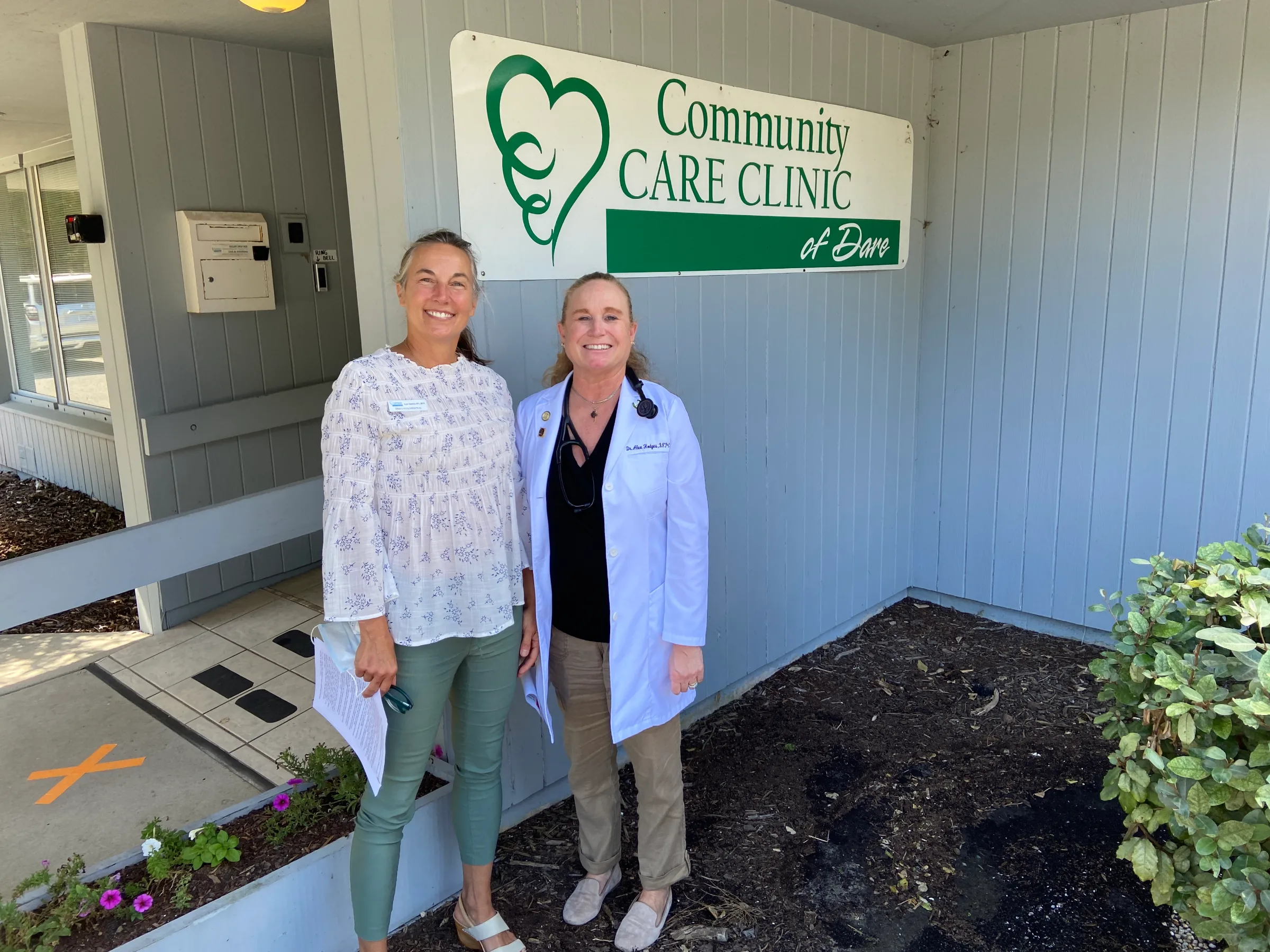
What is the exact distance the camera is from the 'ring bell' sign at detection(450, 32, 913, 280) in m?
2.53

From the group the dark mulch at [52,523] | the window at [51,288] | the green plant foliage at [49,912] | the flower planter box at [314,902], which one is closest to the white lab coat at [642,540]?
the flower planter box at [314,902]

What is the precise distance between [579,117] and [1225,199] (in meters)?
2.73

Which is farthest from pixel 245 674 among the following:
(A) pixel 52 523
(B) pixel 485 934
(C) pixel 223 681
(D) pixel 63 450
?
(D) pixel 63 450

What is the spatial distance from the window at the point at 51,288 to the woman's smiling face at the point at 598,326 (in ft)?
18.8

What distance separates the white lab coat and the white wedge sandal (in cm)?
59

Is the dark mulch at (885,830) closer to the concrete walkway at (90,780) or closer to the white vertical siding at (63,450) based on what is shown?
the concrete walkway at (90,780)

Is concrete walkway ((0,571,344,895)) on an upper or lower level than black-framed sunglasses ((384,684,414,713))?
lower

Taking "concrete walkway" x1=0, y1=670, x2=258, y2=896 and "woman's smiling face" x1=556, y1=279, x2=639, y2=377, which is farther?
"concrete walkway" x1=0, y1=670, x2=258, y2=896

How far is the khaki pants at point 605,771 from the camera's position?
7.58 ft

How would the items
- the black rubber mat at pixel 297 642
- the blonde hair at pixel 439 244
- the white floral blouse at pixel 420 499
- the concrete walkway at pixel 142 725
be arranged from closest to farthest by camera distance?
the white floral blouse at pixel 420 499 → the blonde hair at pixel 439 244 → the concrete walkway at pixel 142 725 → the black rubber mat at pixel 297 642

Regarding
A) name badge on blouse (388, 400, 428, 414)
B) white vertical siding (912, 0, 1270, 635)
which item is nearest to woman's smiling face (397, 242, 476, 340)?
name badge on blouse (388, 400, 428, 414)

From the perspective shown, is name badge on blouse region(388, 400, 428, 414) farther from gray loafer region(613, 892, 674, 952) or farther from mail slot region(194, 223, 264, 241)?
mail slot region(194, 223, 264, 241)

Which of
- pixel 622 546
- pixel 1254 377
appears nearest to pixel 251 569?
pixel 622 546

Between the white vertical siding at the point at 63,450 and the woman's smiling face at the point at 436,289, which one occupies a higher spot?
the woman's smiling face at the point at 436,289
